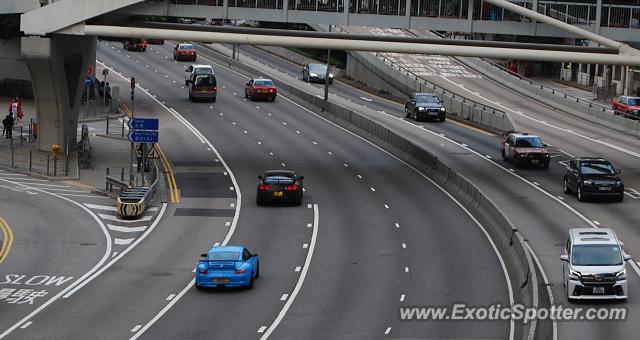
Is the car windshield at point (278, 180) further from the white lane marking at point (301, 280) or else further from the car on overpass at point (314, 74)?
the car on overpass at point (314, 74)

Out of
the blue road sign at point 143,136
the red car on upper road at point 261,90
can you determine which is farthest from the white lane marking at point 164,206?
the red car on upper road at point 261,90

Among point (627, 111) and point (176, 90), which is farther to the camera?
point (176, 90)

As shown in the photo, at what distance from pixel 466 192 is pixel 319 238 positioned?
9760 millimetres

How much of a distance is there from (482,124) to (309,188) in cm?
2754

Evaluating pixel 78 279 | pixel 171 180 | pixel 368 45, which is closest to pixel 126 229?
pixel 78 279

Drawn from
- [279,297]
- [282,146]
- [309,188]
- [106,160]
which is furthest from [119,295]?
[282,146]

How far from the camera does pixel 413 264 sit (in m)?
46.0

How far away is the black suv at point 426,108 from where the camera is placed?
87375mm

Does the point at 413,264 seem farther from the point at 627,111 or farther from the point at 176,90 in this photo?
the point at 176,90

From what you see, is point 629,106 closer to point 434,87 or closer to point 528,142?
point 434,87

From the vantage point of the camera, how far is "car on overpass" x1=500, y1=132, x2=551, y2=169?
219 feet

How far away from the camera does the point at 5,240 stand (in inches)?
1964

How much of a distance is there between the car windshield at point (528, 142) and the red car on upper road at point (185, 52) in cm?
5521

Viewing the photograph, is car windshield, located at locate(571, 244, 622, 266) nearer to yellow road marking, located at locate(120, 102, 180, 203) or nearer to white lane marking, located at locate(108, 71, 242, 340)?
white lane marking, located at locate(108, 71, 242, 340)
